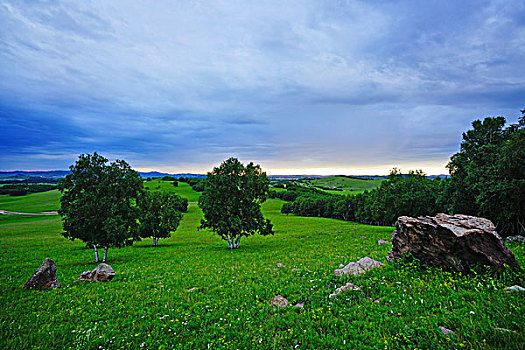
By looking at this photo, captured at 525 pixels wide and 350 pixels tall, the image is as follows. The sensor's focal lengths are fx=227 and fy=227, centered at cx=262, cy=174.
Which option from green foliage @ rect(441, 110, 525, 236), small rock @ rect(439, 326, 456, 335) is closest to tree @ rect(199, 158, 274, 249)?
green foliage @ rect(441, 110, 525, 236)

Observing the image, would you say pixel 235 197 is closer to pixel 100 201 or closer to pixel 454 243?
pixel 100 201

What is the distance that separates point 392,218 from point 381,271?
137 ft

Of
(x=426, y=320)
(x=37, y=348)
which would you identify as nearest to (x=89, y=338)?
(x=37, y=348)

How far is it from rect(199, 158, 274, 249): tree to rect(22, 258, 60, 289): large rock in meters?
18.8

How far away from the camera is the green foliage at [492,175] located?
78.3ft

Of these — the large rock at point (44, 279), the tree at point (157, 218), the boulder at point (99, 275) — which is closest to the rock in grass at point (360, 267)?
the boulder at point (99, 275)

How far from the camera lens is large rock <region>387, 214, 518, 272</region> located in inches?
392

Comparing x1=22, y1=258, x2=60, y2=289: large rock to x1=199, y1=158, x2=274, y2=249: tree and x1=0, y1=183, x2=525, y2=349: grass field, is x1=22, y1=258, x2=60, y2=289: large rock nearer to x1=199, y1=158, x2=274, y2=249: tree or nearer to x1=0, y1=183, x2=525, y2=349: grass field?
x1=0, y1=183, x2=525, y2=349: grass field

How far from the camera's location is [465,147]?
31.4 metres

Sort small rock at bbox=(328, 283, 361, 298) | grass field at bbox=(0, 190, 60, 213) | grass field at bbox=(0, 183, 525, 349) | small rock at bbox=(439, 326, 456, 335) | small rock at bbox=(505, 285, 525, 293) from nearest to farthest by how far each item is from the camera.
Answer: small rock at bbox=(439, 326, 456, 335), grass field at bbox=(0, 183, 525, 349), small rock at bbox=(505, 285, 525, 293), small rock at bbox=(328, 283, 361, 298), grass field at bbox=(0, 190, 60, 213)

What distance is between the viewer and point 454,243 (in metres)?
10.6

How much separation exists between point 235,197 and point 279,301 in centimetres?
2354

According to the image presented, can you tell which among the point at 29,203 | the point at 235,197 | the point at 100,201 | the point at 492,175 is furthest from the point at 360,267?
Answer: the point at 29,203

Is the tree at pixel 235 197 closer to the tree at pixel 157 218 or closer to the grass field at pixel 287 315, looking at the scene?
the tree at pixel 157 218
